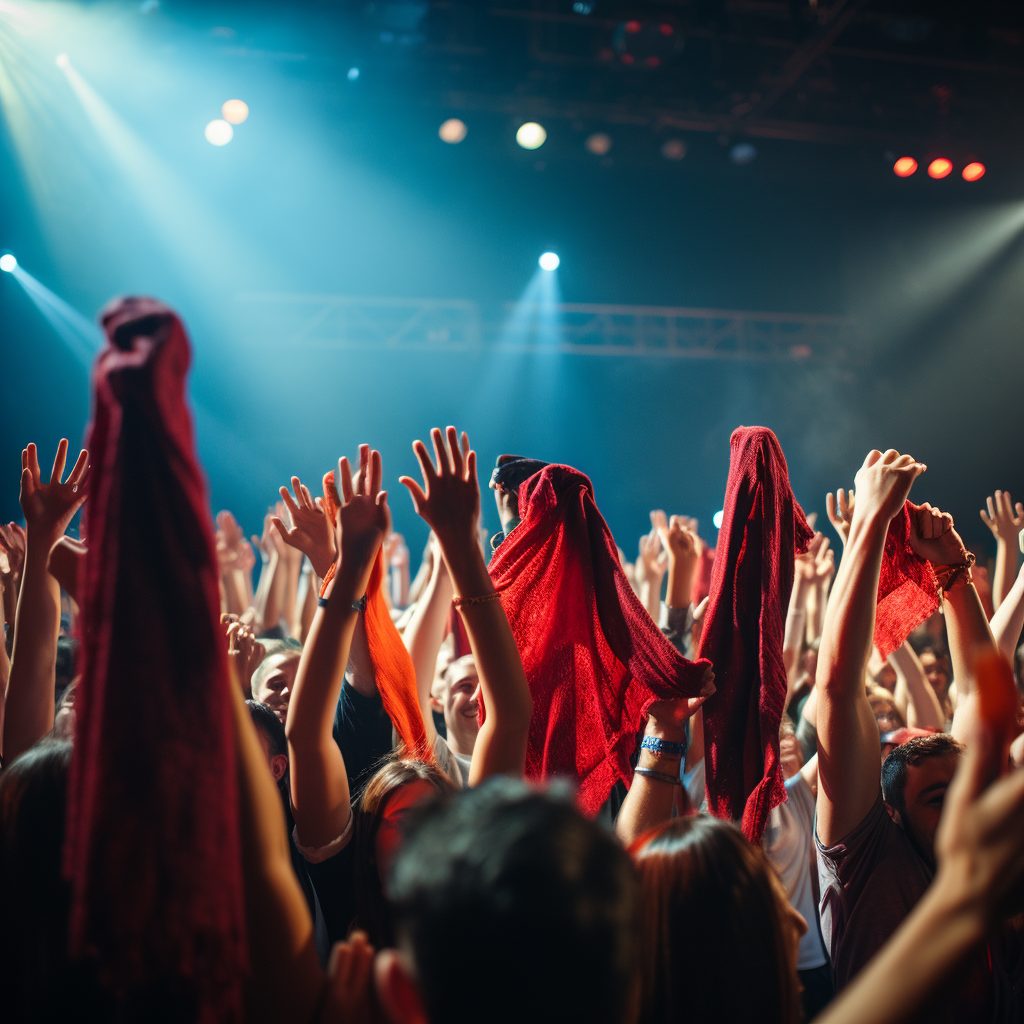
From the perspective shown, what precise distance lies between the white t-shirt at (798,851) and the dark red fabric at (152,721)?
6.09 ft

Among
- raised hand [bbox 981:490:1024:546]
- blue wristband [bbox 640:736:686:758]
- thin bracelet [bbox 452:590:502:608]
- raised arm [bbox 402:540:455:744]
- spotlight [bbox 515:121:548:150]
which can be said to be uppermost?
spotlight [bbox 515:121:548:150]

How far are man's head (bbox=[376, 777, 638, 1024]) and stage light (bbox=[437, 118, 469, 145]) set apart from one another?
8496 millimetres

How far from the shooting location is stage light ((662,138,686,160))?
854cm

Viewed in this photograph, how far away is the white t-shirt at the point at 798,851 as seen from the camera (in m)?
2.31

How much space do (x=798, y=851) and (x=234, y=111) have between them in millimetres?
7950

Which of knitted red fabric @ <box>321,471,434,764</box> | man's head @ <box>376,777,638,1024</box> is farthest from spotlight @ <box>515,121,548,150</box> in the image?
man's head @ <box>376,777,638,1024</box>

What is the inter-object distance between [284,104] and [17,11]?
224cm

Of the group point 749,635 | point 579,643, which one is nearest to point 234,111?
point 579,643

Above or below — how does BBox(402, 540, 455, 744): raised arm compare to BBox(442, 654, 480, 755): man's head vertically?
above

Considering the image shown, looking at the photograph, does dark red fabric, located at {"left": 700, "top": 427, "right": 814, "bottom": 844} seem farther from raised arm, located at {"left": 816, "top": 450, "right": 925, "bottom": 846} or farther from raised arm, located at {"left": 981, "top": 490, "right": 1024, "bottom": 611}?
raised arm, located at {"left": 981, "top": 490, "right": 1024, "bottom": 611}

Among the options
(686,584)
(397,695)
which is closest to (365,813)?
(397,695)

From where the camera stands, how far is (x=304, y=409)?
31.5ft

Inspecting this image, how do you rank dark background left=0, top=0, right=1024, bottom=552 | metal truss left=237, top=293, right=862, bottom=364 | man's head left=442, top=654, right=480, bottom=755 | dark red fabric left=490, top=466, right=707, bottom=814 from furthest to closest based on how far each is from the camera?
metal truss left=237, top=293, right=862, bottom=364 < dark background left=0, top=0, right=1024, bottom=552 < man's head left=442, top=654, right=480, bottom=755 < dark red fabric left=490, top=466, right=707, bottom=814

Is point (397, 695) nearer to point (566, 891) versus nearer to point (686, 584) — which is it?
point (566, 891)
